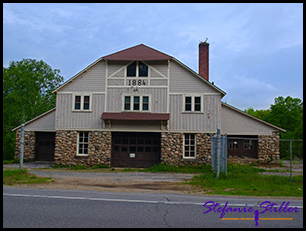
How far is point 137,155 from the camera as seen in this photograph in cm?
2184

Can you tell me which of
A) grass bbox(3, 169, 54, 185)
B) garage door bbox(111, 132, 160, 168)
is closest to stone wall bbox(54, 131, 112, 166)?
garage door bbox(111, 132, 160, 168)

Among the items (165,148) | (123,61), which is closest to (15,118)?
(123,61)

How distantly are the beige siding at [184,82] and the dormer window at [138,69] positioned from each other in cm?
196

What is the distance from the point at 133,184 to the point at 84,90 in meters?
10.1

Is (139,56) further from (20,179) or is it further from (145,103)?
(20,179)

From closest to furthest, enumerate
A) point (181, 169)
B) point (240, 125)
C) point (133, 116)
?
point (181, 169), point (133, 116), point (240, 125)

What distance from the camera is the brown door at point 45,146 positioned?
2531 centimetres

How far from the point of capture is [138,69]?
21375 millimetres

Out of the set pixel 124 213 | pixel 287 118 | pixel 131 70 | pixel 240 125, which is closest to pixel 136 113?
pixel 131 70

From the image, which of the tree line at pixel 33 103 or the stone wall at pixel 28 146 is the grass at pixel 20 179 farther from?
the tree line at pixel 33 103

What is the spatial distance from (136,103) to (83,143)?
491 centimetres

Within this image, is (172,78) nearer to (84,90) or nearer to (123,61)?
(123,61)

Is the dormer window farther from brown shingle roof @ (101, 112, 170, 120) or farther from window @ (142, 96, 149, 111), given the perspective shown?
brown shingle roof @ (101, 112, 170, 120)

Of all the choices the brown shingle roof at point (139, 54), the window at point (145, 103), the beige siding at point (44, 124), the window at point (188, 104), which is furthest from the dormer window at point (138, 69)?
the beige siding at point (44, 124)
